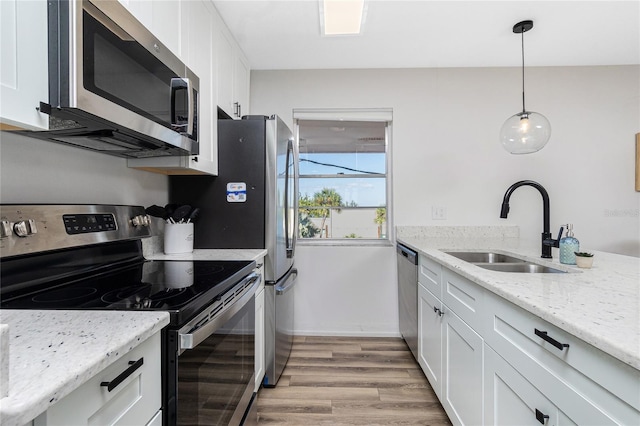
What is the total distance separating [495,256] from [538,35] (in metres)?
1.65

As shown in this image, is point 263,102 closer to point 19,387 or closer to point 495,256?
point 495,256

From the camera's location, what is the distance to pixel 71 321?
69 centimetres

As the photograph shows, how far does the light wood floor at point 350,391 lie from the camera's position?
1.62 m

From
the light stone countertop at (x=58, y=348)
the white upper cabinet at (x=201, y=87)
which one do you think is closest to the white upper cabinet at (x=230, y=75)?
the white upper cabinet at (x=201, y=87)

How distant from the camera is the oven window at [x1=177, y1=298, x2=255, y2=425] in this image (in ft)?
2.73

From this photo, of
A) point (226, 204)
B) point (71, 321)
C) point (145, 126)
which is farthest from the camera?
point (226, 204)

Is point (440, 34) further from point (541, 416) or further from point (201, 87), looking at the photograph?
point (541, 416)

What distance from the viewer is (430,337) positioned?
1803 mm

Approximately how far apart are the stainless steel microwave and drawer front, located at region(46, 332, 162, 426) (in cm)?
66

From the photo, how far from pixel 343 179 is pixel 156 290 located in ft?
6.85

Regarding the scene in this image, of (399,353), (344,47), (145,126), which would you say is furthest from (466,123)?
(145,126)

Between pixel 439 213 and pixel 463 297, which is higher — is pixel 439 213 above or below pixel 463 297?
above

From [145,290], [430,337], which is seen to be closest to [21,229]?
[145,290]

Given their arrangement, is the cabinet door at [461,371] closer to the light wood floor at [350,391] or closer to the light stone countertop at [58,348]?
the light wood floor at [350,391]
